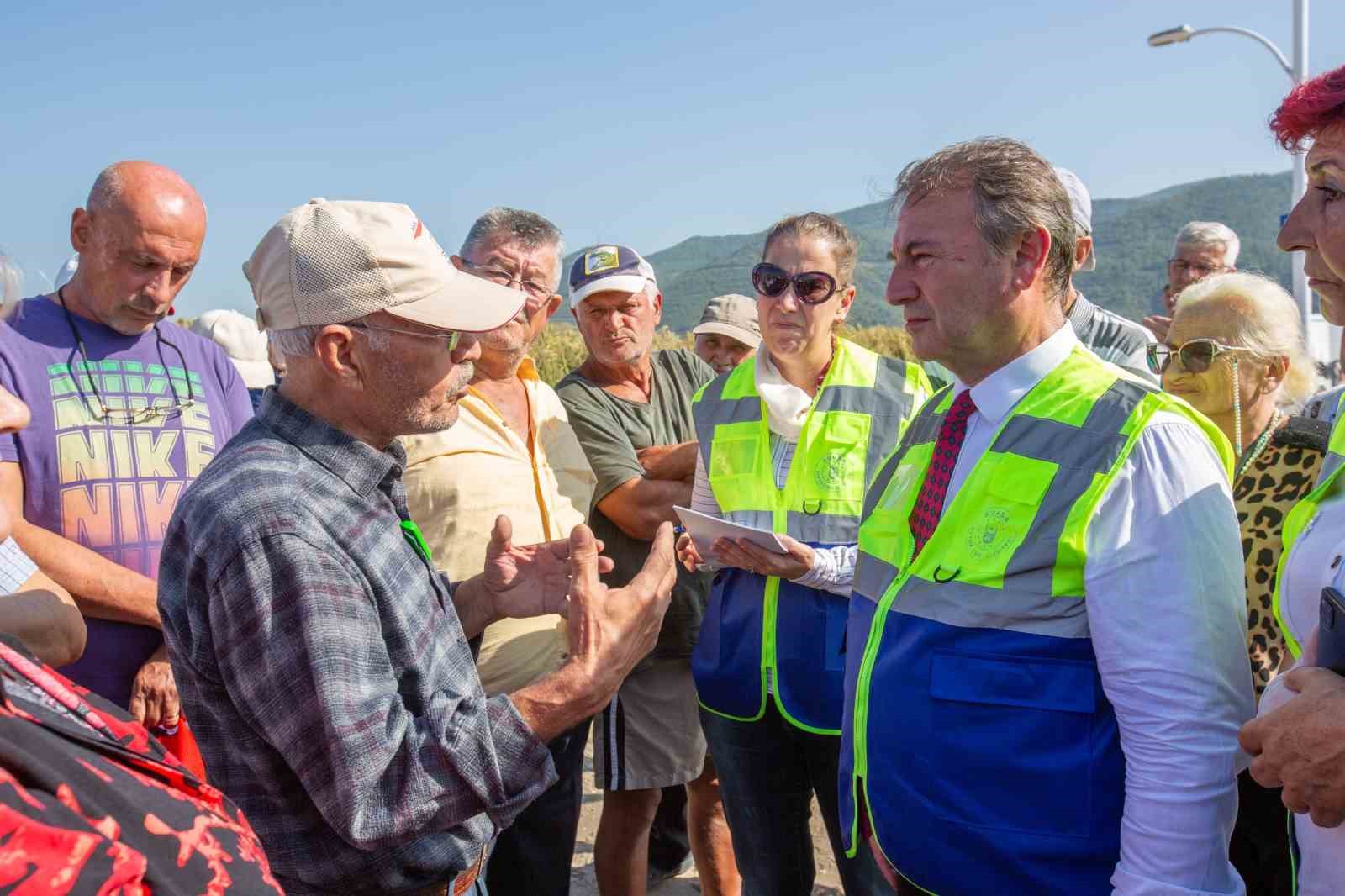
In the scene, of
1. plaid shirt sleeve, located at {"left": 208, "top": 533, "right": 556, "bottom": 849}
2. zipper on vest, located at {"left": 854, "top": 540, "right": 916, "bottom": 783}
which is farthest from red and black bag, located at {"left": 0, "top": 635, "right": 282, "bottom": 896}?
zipper on vest, located at {"left": 854, "top": 540, "right": 916, "bottom": 783}

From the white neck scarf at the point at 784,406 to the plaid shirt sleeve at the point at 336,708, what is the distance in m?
1.71

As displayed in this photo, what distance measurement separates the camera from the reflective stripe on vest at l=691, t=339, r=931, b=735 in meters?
2.92

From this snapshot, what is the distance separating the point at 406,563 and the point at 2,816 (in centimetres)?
92

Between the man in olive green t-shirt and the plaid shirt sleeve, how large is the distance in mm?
1963

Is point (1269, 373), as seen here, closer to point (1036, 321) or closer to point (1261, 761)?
point (1036, 321)

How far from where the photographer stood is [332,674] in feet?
5.22

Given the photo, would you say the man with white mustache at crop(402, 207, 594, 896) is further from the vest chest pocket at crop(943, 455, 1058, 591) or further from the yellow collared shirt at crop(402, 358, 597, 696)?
the vest chest pocket at crop(943, 455, 1058, 591)

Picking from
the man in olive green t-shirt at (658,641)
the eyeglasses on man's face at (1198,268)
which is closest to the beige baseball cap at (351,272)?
the man in olive green t-shirt at (658,641)

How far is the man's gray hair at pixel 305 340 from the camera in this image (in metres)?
1.88

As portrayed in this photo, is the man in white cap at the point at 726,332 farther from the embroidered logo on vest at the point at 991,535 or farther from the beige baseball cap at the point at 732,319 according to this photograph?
the embroidered logo on vest at the point at 991,535

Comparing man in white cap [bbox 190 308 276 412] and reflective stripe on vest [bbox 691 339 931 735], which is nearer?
reflective stripe on vest [bbox 691 339 931 735]


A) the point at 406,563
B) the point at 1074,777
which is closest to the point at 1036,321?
the point at 1074,777

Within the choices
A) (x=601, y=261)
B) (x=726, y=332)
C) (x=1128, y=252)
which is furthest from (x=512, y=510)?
(x=1128, y=252)

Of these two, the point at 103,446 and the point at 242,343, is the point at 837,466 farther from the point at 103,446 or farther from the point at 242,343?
the point at 242,343
